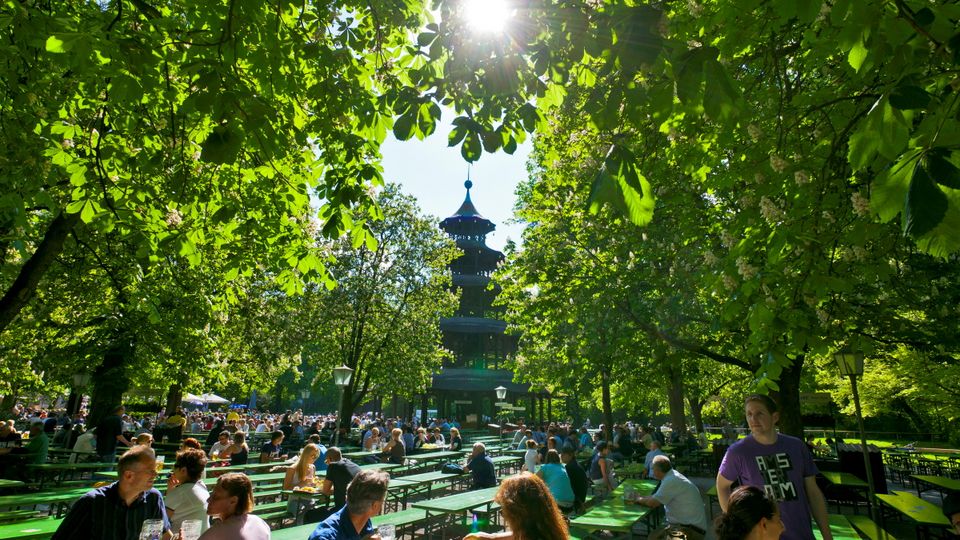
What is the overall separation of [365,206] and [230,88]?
2.22m

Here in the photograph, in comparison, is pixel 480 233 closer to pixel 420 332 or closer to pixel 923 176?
pixel 420 332

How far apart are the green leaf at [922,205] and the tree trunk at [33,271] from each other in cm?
1012

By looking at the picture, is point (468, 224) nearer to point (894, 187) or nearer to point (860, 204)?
point (860, 204)

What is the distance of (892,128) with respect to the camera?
2.06m

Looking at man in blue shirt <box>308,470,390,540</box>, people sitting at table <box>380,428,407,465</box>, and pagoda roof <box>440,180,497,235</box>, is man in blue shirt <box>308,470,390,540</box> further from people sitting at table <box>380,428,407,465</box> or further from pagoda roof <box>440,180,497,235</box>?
pagoda roof <box>440,180,497,235</box>

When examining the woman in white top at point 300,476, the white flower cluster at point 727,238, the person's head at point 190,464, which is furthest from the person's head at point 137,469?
the white flower cluster at point 727,238

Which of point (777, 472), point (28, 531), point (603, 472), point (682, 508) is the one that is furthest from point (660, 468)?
point (28, 531)

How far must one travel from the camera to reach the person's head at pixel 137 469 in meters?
4.02

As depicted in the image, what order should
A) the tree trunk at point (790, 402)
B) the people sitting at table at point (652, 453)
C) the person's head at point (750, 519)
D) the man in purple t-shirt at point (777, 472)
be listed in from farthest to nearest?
the people sitting at table at point (652, 453), the tree trunk at point (790, 402), the man in purple t-shirt at point (777, 472), the person's head at point (750, 519)

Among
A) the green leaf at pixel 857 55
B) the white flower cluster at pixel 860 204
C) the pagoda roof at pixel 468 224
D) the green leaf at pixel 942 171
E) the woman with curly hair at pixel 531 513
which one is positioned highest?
the pagoda roof at pixel 468 224

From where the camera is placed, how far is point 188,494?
17.3ft

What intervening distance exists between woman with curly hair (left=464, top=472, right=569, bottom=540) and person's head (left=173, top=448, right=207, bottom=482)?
3.56 metres

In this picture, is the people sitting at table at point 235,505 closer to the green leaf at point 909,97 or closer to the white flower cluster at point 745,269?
the green leaf at point 909,97

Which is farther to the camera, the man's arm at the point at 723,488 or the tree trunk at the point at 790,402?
the tree trunk at the point at 790,402
